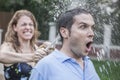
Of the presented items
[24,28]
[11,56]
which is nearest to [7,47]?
[11,56]

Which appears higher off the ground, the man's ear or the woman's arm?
the man's ear

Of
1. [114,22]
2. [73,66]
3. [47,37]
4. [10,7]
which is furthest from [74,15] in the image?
[10,7]

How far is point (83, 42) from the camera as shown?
3.39 metres

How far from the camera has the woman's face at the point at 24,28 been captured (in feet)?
16.9

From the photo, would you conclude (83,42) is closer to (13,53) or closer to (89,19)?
(89,19)

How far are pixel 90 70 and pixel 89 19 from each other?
33 centimetres

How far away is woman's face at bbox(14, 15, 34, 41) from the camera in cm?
515

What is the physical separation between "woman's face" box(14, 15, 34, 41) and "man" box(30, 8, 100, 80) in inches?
64.6

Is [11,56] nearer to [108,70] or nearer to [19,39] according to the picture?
[19,39]

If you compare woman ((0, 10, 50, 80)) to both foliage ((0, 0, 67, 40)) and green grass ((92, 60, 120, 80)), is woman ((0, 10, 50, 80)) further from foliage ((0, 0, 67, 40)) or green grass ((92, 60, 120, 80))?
foliage ((0, 0, 67, 40))

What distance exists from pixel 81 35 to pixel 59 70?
0.85 ft

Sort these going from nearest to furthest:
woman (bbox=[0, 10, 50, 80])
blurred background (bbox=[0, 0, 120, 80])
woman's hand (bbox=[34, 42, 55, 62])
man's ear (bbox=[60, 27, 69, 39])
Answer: man's ear (bbox=[60, 27, 69, 39]) → woman's hand (bbox=[34, 42, 55, 62]) → woman (bbox=[0, 10, 50, 80]) → blurred background (bbox=[0, 0, 120, 80])

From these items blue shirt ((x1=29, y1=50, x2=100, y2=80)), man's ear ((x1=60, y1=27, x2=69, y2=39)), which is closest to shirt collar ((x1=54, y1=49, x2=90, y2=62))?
blue shirt ((x1=29, y1=50, x2=100, y2=80))

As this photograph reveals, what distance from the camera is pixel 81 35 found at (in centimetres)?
341
